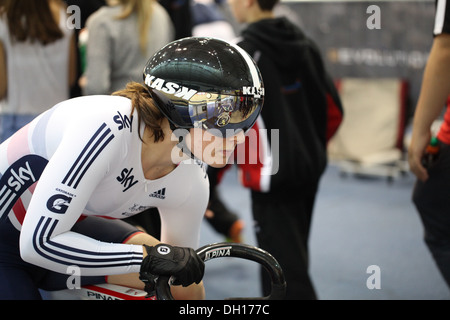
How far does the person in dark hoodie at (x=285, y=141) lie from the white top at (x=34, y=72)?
1143 millimetres

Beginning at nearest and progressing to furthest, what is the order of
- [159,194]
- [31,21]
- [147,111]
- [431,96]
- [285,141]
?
[147,111]
[159,194]
[431,96]
[285,141]
[31,21]

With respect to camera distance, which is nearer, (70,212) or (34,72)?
(70,212)

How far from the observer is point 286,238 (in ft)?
10.7

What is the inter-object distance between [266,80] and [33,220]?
171 cm

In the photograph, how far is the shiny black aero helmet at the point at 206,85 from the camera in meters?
1.90

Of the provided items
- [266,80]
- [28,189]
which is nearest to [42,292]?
[28,189]

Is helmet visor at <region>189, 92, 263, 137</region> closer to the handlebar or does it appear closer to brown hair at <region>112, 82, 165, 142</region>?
brown hair at <region>112, 82, 165, 142</region>

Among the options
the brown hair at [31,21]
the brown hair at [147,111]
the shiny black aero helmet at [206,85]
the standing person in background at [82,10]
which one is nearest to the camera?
the shiny black aero helmet at [206,85]

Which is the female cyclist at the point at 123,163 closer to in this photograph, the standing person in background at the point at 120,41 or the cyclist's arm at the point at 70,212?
the cyclist's arm at the point at 70,212

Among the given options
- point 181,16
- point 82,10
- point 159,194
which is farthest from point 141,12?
point 159,194

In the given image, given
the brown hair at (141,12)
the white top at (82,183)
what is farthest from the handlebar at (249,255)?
the brown hair at (141,12)

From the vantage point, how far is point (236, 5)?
3.39 meters

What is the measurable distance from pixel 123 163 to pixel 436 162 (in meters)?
1.46

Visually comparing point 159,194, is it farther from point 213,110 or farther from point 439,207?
point 439,207
